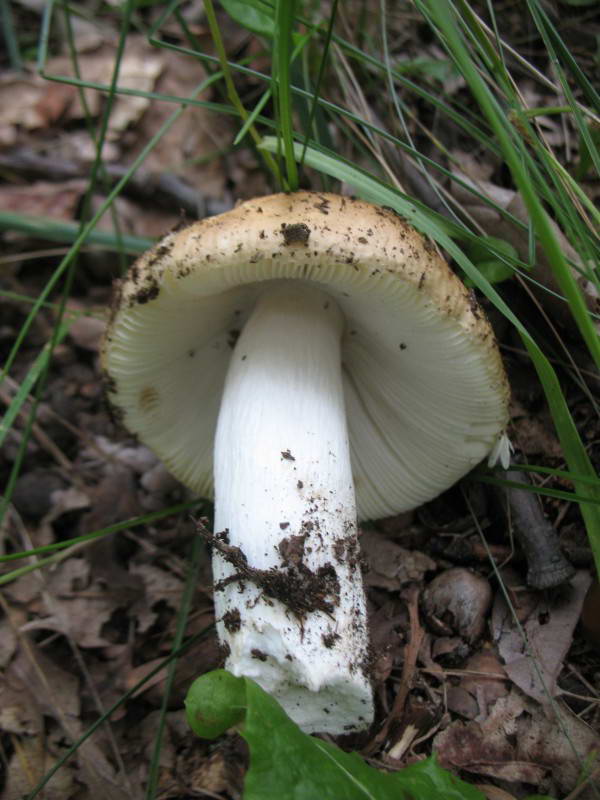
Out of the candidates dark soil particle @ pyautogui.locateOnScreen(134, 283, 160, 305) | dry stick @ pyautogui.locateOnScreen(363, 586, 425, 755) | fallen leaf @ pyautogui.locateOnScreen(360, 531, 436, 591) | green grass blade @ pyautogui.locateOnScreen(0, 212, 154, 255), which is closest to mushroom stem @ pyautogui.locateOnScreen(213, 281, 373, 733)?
dry stick @ pyautogui.locateOnScreen(363, 586, 425, 755)

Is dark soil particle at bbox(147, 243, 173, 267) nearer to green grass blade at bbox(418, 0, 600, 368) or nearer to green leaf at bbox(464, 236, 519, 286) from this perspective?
green grass blade at bbox(418, 0, 600, 368)

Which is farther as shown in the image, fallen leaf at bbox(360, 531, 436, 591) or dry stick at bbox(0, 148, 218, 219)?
dry stick at bbox(0, 148, 218, 219)

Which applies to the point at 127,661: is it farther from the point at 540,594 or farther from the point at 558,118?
the point at 558,118

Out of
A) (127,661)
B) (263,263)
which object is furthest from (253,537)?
(127,661)

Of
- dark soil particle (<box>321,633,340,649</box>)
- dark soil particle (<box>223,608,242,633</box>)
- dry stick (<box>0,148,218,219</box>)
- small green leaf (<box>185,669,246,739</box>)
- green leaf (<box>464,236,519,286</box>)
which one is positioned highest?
dry stick (<box>0,148,218,219</box>)

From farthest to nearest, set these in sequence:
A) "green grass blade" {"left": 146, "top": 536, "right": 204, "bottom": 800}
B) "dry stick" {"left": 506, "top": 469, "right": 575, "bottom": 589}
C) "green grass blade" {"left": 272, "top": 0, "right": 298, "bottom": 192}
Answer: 1. "dry stick" {"left": 506, "top": 469, "right": 575, "bottom": 589}
2. "green grass blade" {"left": 146, "top": 536, "right": 204, "bottom": 800}
3. "green grass blade" {"left": 272, "top": 0, "right": 298, "bottom": 192}

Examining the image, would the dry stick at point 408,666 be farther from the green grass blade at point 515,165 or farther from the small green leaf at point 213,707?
the green grass blade at point 515,165

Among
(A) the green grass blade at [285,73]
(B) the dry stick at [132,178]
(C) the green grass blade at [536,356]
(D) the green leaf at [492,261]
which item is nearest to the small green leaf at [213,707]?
(C) the green grass blade at [536,356]
